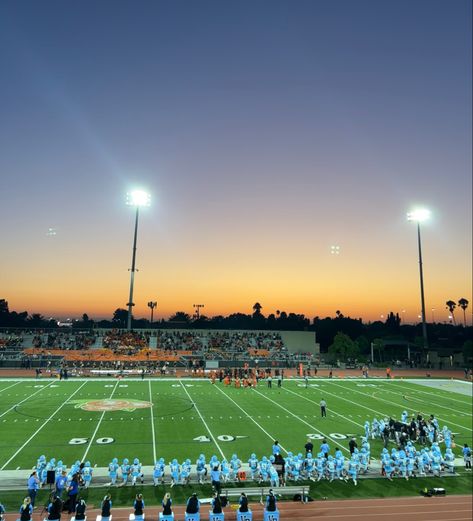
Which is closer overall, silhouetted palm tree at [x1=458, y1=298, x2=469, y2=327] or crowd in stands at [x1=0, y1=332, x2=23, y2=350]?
crowd in stands at [x1=0, y1=332, x2=23, y2=350]

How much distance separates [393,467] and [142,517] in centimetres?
915

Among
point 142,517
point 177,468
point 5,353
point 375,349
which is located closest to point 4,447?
point 177,468

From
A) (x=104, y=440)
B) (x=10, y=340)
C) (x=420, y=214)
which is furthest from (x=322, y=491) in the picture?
(x=420, y=214)

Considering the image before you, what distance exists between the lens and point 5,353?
4597 cm

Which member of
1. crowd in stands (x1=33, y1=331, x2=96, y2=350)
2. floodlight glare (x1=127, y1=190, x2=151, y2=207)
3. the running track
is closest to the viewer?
the running track

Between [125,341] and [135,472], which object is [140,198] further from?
[135,472]

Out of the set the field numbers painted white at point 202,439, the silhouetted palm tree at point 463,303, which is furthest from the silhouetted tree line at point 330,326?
the field numbers painted white at point 202,439

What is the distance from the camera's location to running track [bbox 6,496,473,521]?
1228 cm

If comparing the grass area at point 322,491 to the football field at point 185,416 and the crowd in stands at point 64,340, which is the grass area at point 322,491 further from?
the crowd in stands at point 64,340

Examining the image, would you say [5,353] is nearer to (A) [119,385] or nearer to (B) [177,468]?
(A) [119,385]

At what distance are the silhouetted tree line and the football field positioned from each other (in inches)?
814

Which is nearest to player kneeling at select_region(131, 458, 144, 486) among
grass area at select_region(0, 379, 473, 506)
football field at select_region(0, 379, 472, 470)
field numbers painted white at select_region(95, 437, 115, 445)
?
grass area at select_region(0, 379, 473, 506)

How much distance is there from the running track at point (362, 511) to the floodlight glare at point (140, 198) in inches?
1625

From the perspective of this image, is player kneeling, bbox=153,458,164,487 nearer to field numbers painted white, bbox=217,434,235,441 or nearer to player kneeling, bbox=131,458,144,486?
player kneeling, bbox=131,458,144,486
